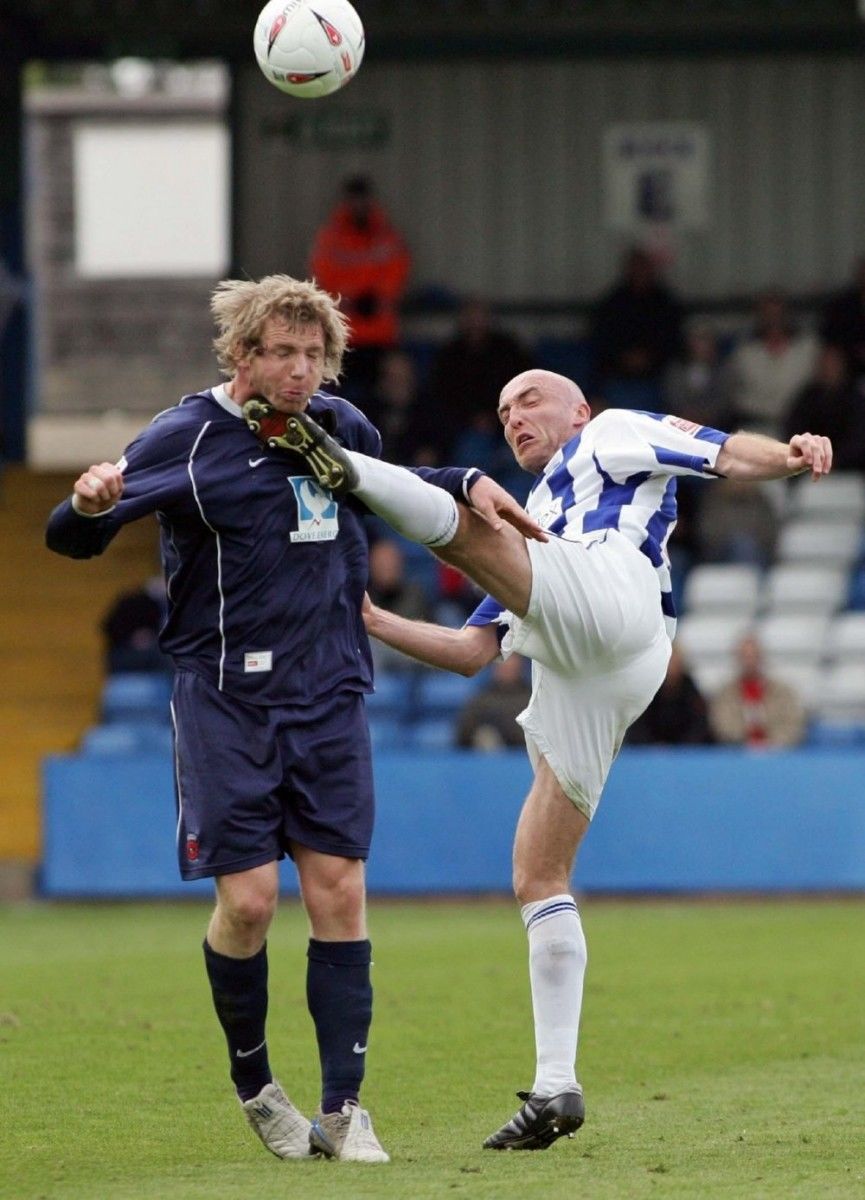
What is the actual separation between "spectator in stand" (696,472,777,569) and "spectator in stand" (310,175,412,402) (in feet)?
11.3

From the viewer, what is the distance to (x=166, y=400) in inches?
1177

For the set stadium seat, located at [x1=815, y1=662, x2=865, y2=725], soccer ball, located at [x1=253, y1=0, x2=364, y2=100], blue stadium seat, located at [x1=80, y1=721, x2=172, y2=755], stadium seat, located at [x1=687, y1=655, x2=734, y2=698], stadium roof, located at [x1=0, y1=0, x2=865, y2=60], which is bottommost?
blue stadium seat, located at [x1=80, y1=721, x2=172, y2=755]

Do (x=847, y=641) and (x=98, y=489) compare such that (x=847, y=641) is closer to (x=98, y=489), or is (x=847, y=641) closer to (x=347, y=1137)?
(x=347, y=1137)

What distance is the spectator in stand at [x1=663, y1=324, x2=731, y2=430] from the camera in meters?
19.2

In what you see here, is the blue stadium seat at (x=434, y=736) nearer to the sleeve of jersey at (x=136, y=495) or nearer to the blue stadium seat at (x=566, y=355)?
the blue stadium seat at (x=566, y=355)

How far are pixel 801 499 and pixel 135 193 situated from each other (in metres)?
12.6

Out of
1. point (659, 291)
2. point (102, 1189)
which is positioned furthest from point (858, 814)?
point (102, 1189)

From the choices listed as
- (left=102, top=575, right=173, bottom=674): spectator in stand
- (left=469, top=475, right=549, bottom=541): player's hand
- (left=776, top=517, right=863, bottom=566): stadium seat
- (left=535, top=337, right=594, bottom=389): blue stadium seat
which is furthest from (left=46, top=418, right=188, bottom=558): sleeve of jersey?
(left=535, top=337, right=594, bottom=389): blue stadium seat

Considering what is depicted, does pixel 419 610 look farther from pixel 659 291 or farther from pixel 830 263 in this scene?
pixel 830 263

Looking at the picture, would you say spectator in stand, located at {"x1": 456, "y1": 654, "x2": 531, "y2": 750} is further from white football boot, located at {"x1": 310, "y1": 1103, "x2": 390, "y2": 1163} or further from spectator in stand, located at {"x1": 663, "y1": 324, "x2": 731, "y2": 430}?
white football boot, located at {"x1": 310, "y1": 1103, "x2": 390, "y2": 1163}

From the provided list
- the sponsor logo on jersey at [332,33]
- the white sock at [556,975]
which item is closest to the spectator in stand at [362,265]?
the sponsor logo on jersey at [332,33]

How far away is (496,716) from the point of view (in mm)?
15727

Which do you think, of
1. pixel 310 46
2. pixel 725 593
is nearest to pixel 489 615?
pixel 310 46

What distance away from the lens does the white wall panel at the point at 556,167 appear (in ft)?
70.6
